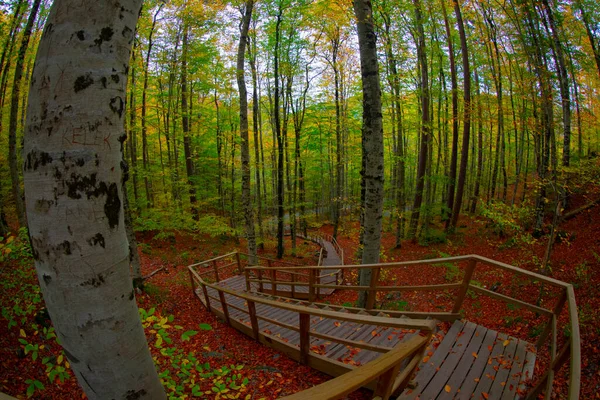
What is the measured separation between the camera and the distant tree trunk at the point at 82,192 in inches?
38.4

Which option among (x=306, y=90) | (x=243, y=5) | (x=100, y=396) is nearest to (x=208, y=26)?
(x=243, y=5)

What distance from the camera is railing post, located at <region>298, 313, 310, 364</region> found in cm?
345

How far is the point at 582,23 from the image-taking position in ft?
33.6

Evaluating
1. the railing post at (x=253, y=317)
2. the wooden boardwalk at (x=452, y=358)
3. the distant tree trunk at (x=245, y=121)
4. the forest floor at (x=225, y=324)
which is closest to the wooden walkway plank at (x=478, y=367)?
the wooden boardwalk at (x=452, y=358)

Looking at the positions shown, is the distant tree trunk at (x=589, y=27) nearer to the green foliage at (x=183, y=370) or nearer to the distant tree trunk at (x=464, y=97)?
the distant tree trunk at (x=464, y=97)

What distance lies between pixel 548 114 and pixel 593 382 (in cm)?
562

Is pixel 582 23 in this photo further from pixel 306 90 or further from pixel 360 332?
pixel 360 332

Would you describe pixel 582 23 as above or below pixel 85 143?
above

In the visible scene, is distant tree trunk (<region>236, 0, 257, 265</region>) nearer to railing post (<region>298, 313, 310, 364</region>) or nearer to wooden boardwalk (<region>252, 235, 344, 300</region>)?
wooden boardwalk (<region>252, 235, 344, 300</region>)

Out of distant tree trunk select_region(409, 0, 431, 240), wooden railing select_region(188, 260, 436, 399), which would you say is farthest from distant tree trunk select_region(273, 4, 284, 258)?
wooden railing select_region(188, 260, 436, 399)

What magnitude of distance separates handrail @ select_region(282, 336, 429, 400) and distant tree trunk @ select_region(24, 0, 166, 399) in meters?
0.78

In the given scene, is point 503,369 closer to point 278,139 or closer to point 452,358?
point 452,358

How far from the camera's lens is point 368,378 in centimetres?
144

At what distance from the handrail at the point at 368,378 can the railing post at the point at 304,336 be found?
1631 mm
